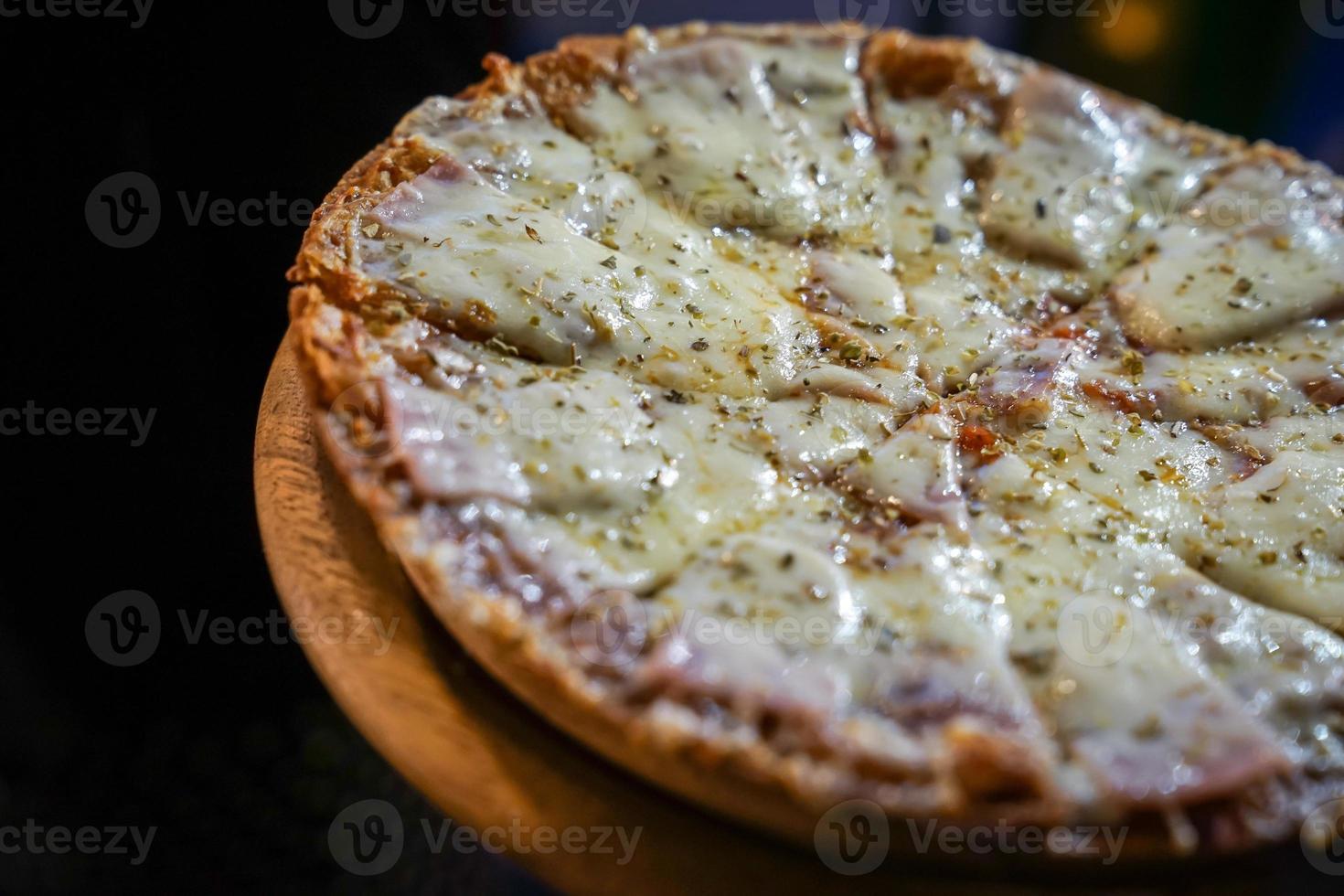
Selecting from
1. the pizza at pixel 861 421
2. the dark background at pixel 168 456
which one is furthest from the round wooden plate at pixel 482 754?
the dark background at pixel 168 456

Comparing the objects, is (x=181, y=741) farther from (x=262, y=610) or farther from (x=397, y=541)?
(x=397, y=541)

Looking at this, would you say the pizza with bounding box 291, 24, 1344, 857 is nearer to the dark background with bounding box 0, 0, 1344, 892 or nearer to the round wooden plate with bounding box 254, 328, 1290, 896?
the round wooden plate with bounding box 254, 328, 1290, 896

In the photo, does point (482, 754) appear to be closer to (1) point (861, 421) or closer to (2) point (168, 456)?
(1) point (861, 421)

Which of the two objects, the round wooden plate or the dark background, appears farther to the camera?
the dark background

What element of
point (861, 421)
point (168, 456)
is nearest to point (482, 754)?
point (861, 421)

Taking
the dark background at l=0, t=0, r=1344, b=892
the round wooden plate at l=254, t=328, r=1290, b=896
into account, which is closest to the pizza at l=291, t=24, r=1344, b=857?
the round wooden plate at l=254, t=328, r=1290, b=896

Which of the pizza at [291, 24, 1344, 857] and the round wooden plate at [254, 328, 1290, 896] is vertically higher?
the pizza at [291, 24, 1344, 857]
